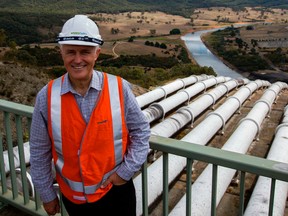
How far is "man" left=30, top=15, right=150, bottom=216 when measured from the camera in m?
2.32

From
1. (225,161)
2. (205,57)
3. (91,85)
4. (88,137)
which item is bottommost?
(205,57)

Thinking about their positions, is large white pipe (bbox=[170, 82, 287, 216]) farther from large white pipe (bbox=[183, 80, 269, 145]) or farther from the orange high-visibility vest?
the orange high-visibility vest

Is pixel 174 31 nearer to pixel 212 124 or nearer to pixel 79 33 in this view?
pixel 212 124

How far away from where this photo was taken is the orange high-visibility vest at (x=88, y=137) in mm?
2330

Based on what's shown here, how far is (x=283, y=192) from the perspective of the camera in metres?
6.22

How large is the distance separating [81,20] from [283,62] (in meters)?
84.5

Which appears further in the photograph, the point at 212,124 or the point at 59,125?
the point at 212,124

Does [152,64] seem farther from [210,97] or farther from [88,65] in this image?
[88,65]

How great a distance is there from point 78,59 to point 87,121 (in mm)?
427

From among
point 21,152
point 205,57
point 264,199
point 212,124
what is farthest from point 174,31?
point 21,152

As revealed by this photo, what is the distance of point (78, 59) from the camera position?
230 cm

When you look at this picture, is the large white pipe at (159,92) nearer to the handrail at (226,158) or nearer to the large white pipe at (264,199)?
the large white pipe at (264,199)

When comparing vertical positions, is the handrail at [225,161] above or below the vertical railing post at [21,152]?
above

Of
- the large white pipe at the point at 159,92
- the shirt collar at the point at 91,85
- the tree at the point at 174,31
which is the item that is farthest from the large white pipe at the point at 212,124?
the tree at the point at 174,31
